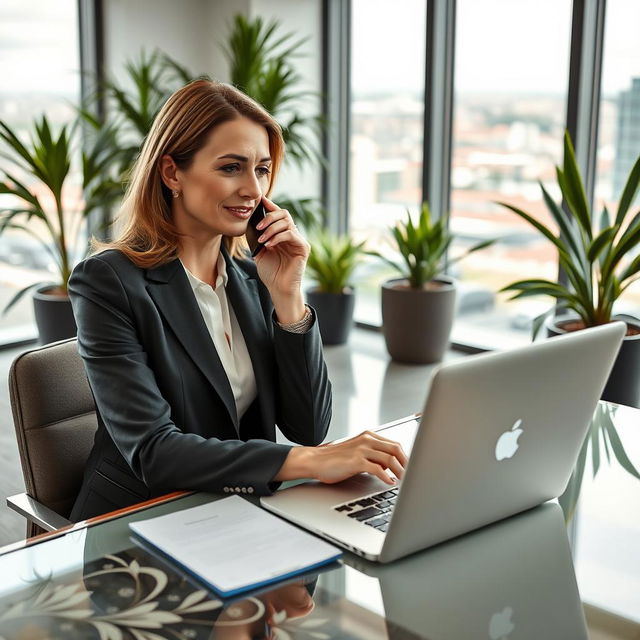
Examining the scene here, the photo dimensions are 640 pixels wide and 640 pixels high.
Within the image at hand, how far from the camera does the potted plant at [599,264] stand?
3.71 m

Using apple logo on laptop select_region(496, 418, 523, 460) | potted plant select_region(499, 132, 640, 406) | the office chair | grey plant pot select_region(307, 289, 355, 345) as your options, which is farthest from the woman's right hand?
grey plant pot select_region(307, 289, 355, 345)

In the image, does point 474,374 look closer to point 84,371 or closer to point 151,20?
point 84,371

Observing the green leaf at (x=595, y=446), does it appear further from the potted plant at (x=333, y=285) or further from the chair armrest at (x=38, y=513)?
the potted plant at (x=333, y=285)

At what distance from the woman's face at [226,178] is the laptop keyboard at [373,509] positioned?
683 millimetres

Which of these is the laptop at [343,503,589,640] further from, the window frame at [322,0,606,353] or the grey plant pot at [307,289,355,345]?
the grey plant pot at [307,289,355,345]

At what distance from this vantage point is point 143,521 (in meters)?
1.40

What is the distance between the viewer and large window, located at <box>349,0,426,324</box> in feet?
18.5

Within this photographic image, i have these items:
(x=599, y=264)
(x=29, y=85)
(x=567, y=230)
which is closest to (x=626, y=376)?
(x=599, y=264)

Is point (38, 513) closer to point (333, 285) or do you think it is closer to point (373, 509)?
point (373, 509)

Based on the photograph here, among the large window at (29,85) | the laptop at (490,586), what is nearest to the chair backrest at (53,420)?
the laptop at (490,586)

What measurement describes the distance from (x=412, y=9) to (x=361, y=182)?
1139mm

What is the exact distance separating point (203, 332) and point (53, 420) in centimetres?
34

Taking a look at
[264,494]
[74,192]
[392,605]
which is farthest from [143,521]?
[74,192]

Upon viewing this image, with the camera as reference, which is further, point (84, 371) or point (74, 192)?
point (74, 192)
